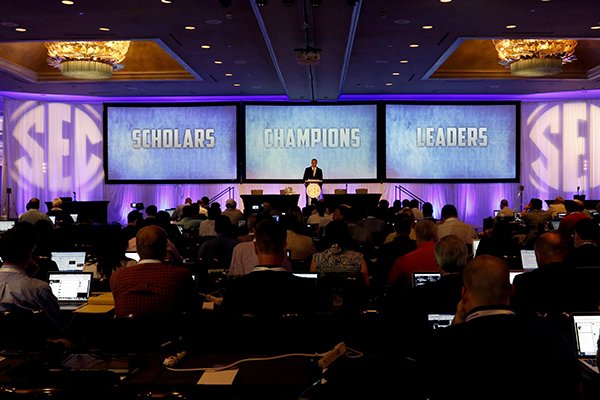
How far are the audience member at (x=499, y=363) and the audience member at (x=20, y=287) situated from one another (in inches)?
97.1

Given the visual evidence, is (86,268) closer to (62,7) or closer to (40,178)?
(62,7)

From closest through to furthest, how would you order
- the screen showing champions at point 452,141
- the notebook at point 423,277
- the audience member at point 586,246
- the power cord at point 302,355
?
1. the power cord at point 302,355
2. the notebook at point 423,277
3. the audience member at point 586,246
4. the screen showing champions at point 452,141

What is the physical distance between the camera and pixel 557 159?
19547mm

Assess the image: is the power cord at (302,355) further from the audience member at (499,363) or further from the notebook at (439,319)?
the notebook at (439,319)

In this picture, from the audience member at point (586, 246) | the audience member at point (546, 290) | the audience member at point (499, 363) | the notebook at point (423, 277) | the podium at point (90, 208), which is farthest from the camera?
the podium at point (90, 208)

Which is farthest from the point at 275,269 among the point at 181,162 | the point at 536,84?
the point at 181,162

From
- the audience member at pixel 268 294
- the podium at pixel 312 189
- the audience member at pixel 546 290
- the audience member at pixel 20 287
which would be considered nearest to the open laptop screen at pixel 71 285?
the audience member at pixel 20 287

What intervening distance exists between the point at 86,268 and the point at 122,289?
223 centimetres

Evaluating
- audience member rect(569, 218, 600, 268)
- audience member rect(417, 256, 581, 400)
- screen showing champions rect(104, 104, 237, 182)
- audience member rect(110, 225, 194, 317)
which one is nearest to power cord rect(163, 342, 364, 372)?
audience member rect(417, 256, 581, 400)

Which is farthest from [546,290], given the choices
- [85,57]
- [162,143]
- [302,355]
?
[162,143]

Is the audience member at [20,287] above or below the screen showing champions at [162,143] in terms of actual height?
below

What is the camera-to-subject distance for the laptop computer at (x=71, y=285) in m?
5.57

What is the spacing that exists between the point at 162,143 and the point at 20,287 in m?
15.8

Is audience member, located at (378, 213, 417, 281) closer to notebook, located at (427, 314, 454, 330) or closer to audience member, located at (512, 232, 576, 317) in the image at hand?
audience member, located at (512, 232, 576, 317)
